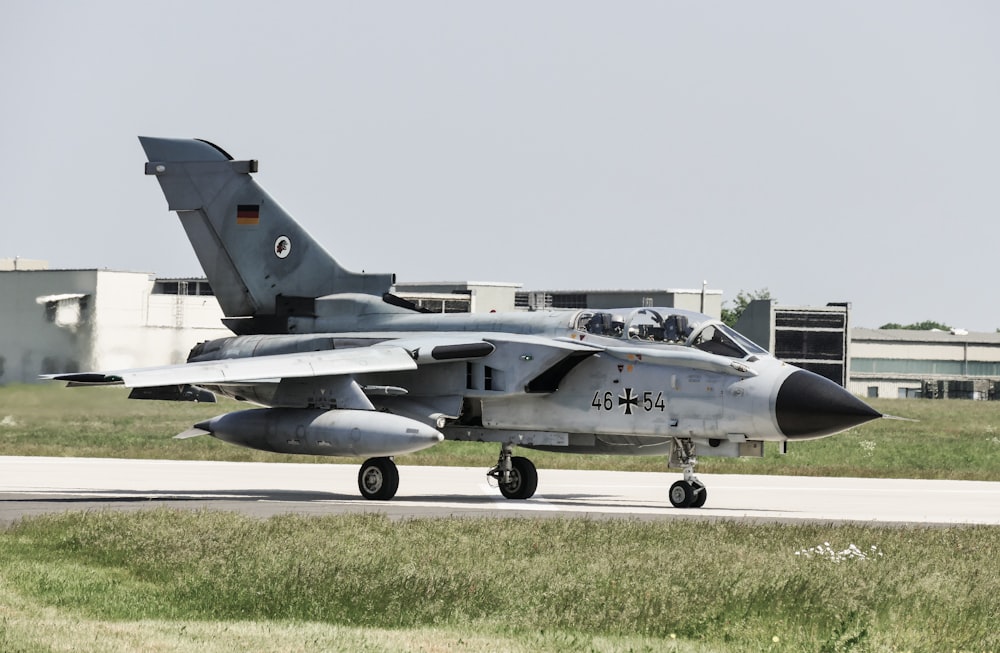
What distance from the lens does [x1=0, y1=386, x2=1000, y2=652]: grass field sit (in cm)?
945

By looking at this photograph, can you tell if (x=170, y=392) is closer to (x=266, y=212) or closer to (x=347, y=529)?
Result: (x=266, y=212)

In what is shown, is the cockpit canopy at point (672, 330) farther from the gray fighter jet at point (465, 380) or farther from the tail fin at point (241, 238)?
the tail fin at point (241, 238)

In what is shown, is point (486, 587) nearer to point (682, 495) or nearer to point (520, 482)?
point (682, 495)

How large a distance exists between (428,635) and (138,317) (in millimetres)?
32727

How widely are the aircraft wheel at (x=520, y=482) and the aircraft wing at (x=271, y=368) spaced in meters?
2.63

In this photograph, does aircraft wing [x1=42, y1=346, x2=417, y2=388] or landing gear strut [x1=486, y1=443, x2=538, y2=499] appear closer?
aircraft wing [x1=42, y1=346, x2=417, y2=388]

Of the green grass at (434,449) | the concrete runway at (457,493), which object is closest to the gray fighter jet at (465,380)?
the concrete runway at (457,493)

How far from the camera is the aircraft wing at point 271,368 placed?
19.2 m

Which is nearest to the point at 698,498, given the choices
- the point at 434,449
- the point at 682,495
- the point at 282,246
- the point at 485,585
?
the point at 682,495

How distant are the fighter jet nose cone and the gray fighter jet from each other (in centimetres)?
2

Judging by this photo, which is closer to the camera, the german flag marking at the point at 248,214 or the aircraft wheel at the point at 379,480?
the aircraft wheel at the point at 379,480

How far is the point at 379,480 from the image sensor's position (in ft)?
69.4

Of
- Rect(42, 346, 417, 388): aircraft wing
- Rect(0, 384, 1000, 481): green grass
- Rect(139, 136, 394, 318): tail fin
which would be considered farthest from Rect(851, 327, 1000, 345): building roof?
Rect(42, 346, 417, 388): aircraft wing

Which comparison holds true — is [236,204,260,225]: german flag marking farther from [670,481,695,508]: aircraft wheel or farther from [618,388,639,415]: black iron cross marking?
[670,481,695,508]: aircraft wheel
